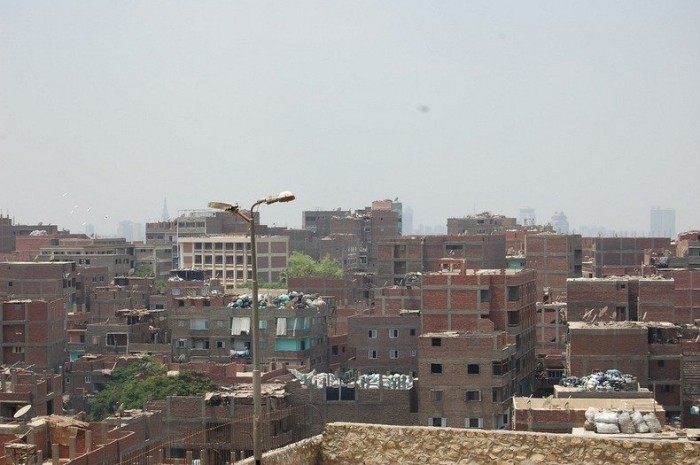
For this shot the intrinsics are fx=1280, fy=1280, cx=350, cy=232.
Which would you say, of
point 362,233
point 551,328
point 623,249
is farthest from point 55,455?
point 362,233

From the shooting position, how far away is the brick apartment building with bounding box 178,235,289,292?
4267 inches

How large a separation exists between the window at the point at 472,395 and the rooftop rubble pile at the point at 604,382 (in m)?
4.88

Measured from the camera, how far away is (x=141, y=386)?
55250 mm

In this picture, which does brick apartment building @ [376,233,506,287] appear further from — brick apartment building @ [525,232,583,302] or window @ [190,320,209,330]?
window @ [190,320,209,330]

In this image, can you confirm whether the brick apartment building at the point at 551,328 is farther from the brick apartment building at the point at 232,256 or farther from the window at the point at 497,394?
the brick apartment building at the point at 232,256

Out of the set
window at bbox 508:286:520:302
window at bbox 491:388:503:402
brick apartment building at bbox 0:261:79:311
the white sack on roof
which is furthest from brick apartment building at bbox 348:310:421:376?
brick apartment building at bbox 0:261:79:311

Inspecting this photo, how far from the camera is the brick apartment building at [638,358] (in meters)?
48.4

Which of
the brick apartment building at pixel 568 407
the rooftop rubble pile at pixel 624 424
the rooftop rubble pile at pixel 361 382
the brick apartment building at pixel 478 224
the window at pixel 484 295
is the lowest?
the rooftop rubble pile at pixel 361 382

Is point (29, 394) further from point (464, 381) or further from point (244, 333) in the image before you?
point (244, 333)

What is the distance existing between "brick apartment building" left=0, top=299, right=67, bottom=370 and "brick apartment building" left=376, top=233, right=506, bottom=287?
82.5ft

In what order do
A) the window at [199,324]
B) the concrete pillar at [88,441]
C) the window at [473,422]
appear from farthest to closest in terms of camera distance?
the window at [199,324] → the window at [473,422] → the concrete pillar at [88,441]

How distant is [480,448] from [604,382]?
3213 centimetres

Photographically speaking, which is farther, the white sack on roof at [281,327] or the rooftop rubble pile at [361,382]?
the white sack on roof at [281,327]

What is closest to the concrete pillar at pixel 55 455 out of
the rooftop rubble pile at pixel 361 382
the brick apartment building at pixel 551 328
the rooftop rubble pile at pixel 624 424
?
the rooftop rubble pile at pixel 624 424
